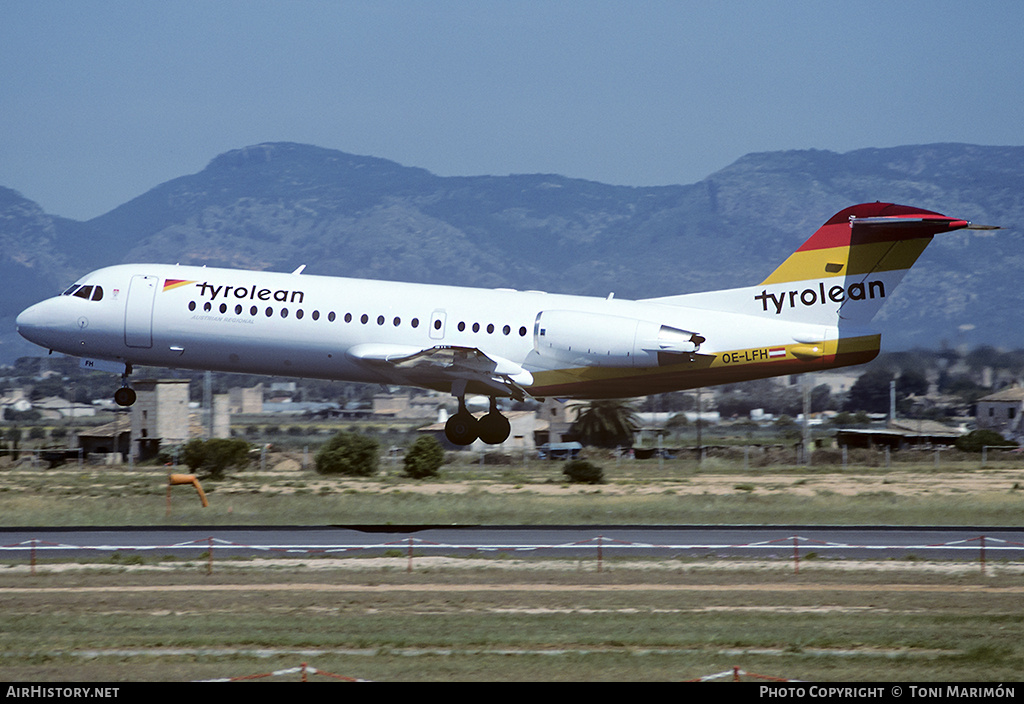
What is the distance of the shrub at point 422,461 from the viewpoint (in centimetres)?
5084


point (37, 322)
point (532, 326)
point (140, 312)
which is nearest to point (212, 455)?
point (37, 322)

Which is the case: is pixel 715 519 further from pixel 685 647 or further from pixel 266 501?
pixel 685 647

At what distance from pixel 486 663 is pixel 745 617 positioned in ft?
18.6

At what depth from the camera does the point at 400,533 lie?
102ft

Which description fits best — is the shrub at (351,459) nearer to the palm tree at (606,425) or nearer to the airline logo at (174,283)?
the palm tree at (606,425)

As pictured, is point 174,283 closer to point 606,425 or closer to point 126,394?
point 126,394

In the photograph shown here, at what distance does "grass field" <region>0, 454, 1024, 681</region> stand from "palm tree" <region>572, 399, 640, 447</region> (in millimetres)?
33908

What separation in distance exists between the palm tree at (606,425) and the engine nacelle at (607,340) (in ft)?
133

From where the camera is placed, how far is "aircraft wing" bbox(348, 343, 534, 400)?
94.2 feet

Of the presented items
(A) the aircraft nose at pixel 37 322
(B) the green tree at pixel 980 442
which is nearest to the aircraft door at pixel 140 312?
(A) the aircraft nose at pixel 37 322

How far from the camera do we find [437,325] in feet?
97.3

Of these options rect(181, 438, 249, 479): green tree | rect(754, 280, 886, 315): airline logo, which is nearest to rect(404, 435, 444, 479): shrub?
rect(181, 438, 249, 479): green tree

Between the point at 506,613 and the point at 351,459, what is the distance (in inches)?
1363

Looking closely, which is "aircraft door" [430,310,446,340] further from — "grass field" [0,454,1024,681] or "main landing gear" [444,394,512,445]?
"grass field" [0,454,1024,681]
